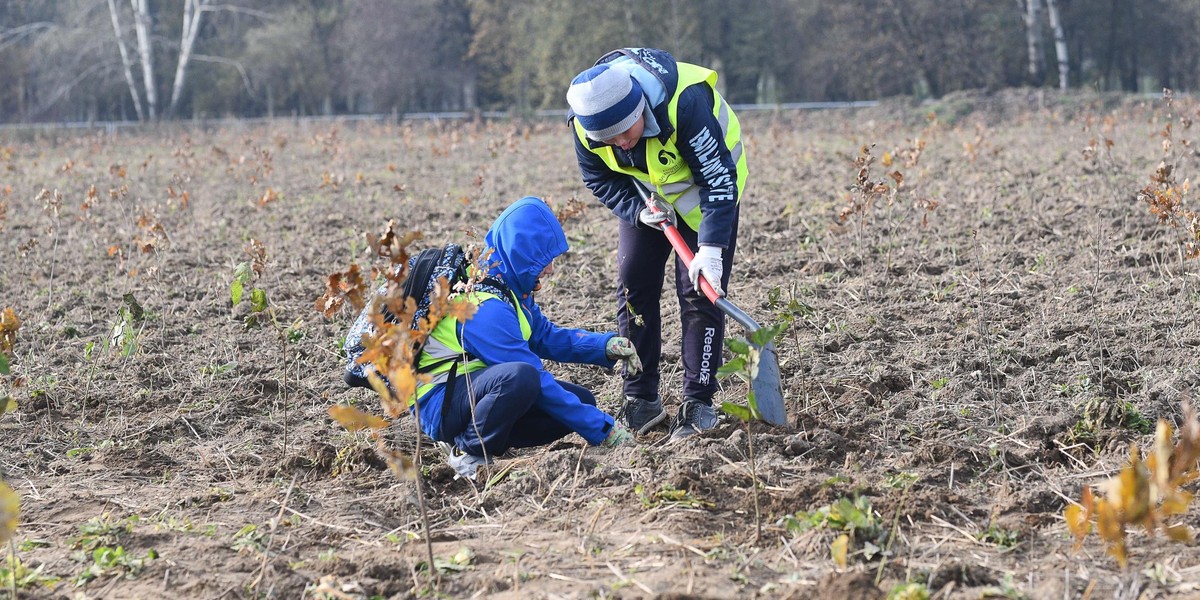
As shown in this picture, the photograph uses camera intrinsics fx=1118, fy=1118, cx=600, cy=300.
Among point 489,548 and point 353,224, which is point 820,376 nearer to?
point 489,548

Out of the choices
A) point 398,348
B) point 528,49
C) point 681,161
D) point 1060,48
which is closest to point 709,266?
point 681,161

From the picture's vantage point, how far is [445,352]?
3.79 meters

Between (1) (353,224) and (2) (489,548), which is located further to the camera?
(1) (353,224)

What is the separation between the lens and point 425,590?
2842 millimetres

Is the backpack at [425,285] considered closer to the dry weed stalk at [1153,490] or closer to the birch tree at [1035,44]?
the dry weed stalk at [1153,490]

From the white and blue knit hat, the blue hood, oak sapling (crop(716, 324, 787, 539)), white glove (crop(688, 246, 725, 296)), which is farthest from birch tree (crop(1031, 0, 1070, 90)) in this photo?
oak sapling (crop(716, 324, 787, 539))

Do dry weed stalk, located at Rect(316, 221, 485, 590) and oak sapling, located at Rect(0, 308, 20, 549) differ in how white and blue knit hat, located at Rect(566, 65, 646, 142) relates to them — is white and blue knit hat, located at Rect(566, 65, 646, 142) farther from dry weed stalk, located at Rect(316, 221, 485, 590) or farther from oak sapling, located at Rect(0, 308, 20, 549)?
oak sapling, located at Rect(0, 308, 20, 549)

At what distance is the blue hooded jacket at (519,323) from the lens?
3834 millimetres

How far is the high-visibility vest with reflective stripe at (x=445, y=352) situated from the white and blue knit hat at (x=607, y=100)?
2.29 ft

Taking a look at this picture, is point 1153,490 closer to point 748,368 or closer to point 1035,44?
point 748,368

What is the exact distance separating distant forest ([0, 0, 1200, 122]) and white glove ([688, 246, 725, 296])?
74.2 ft

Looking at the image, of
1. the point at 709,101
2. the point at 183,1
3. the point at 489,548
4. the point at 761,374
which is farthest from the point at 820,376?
the point at 183,1

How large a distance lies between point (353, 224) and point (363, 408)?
4.92m

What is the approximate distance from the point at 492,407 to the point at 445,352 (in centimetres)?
25
